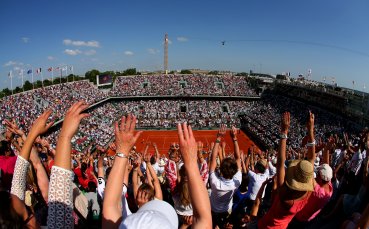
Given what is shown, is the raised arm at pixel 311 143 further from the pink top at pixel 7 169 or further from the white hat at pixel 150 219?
the pink top at pixel 7 169

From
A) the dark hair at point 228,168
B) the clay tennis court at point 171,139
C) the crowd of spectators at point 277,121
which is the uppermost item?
the dark hair at point 228,168

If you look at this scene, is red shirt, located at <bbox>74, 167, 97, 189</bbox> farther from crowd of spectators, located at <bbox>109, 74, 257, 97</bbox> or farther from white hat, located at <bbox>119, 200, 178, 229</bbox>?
crowd of spectators, located at <bbox>109, 74, 257, 97</bbox>

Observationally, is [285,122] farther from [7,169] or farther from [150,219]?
[7,169]

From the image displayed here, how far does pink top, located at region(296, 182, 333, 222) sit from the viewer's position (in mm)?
3834

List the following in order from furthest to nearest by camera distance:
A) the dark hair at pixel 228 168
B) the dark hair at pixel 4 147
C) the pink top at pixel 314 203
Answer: the dark hair at pixel 4 147
the dark hair at pixel 228 168
the pink top at pixel 314 203

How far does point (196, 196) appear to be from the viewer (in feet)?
6.64

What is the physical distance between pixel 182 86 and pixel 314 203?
53227 millimetres

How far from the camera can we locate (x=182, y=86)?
5659 cm

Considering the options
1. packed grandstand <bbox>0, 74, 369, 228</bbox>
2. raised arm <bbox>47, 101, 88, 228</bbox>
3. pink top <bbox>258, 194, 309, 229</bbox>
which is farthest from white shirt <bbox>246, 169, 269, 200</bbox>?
raised arm <bbox>47, 101, 88, 228</bbox>

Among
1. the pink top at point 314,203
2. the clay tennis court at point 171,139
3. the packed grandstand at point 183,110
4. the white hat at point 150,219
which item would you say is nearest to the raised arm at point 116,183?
the white hat at point 150,219

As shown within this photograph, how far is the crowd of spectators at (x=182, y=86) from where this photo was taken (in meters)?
52.7

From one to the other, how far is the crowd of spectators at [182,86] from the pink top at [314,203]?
4856 cm

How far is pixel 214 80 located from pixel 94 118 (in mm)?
27909

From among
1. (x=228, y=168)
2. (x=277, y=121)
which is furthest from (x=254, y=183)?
(x=277, y=121)
